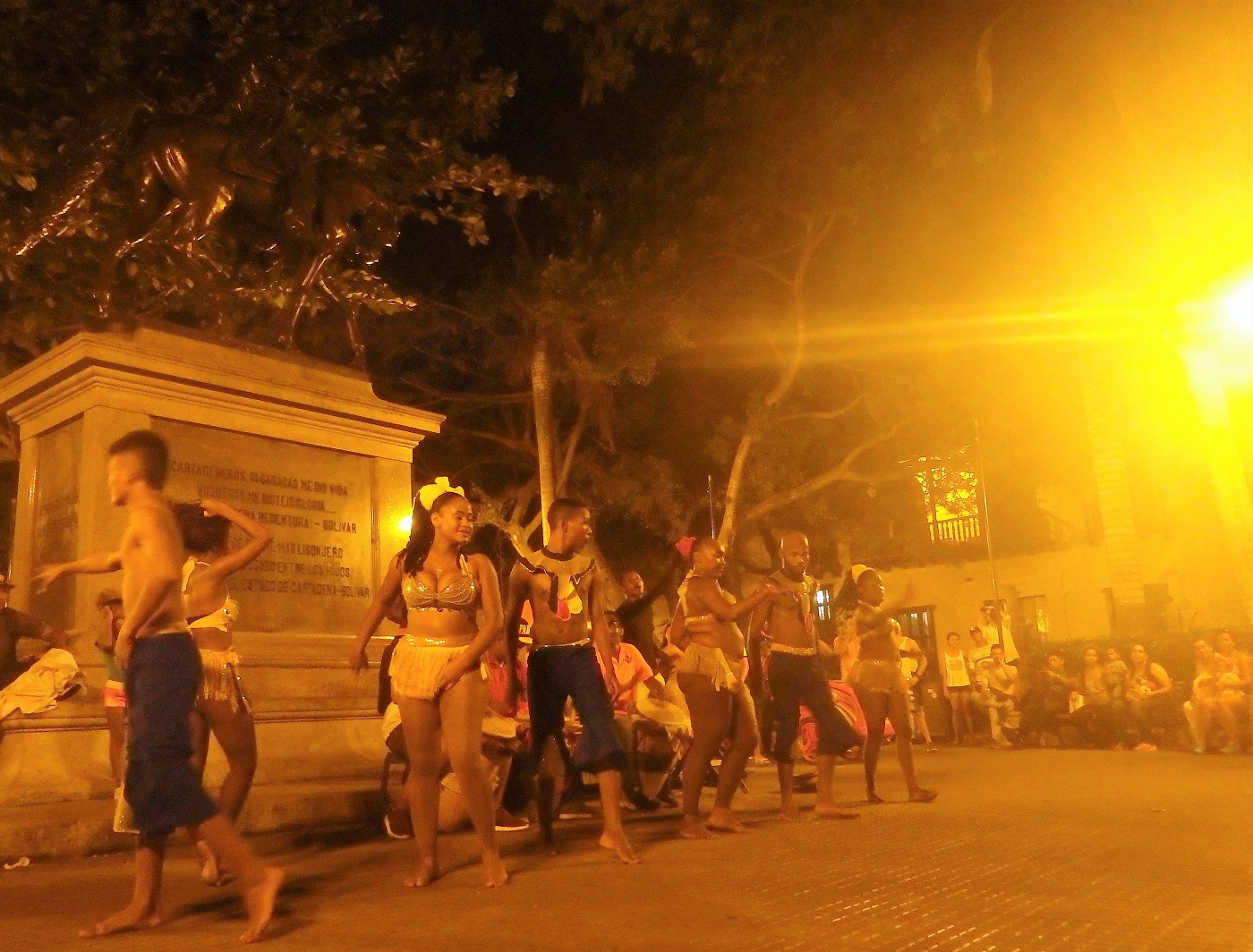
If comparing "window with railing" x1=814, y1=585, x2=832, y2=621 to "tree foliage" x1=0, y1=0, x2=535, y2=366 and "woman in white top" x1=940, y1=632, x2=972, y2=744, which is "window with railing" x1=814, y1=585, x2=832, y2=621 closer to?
"woman in white top" x1=940, y1=632, x2=972, y2=744

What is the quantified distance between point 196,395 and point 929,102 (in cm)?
936

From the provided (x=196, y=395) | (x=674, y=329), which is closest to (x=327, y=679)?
(x=196, y=395)

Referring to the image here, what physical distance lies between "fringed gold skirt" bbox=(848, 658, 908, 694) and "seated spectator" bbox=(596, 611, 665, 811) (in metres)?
1.38

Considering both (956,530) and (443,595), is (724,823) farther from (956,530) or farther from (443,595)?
(956,530)

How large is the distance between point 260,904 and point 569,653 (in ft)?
6.78

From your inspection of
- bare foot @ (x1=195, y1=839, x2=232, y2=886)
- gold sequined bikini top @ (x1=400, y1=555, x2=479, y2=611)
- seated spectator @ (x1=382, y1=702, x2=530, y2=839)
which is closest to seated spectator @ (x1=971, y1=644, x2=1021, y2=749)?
seated spectator @ (x1=382, y1=702, x2=530, y2=839)

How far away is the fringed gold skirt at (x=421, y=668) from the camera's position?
4938mm

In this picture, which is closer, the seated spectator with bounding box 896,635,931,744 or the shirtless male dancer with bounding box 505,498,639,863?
the shirtless male dancer with bounding box 505,498,639,863

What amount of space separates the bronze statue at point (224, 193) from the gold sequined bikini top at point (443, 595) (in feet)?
13.3

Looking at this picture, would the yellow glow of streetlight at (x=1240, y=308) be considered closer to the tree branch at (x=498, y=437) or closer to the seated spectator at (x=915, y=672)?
the seated spectator at (x=915, y=672)

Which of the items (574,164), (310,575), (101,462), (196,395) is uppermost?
(574,164)

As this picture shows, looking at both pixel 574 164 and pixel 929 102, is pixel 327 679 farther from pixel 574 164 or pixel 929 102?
pixel 574 164

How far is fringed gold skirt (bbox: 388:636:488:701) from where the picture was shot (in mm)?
4938

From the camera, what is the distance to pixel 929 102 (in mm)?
13586
